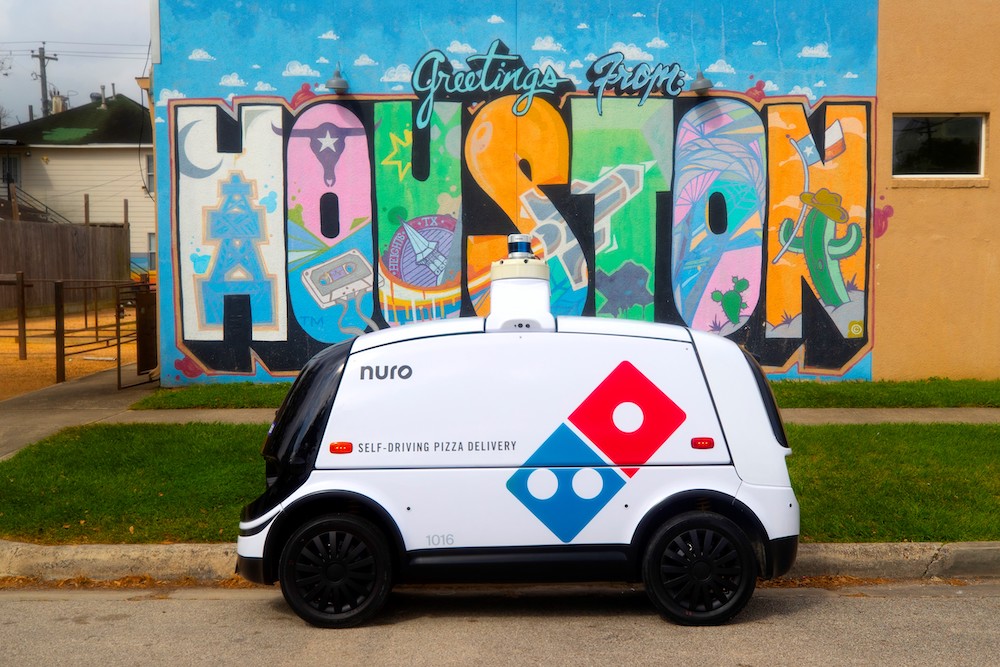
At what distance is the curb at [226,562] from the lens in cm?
645

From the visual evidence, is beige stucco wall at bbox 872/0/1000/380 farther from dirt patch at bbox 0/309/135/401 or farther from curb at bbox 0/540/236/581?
dirt patch at bbox 0/309/135/401

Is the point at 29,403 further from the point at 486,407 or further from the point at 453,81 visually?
the point at 486,407

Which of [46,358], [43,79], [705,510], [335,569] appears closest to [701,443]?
[705,510]

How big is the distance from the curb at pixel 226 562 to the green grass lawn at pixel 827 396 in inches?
174

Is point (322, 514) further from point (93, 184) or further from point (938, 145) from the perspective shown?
point (93, 184)

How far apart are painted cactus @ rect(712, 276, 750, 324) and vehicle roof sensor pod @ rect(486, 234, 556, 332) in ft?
23.7

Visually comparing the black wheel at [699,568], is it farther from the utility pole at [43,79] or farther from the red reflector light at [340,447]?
the utility pole at [43,79]

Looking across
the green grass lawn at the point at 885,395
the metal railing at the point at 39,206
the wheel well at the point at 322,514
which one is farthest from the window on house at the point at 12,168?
the wheel well at the point at 322,514

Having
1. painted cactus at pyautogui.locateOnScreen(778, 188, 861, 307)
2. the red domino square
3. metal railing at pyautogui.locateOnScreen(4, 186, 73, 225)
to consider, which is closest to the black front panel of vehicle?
the red domino square

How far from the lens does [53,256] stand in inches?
1166

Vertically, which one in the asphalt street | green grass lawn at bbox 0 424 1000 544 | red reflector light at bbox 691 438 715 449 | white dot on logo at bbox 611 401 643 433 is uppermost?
white dot on logo at bbox 611 401 643 433

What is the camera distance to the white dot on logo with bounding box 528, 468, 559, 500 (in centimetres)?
525

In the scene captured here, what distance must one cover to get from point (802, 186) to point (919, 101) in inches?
70.8

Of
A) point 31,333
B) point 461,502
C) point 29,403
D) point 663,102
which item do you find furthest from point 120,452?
point 31,333
